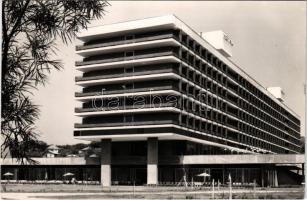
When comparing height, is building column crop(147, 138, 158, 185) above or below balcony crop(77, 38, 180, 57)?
below

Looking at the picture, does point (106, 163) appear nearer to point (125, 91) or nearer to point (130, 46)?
point (125, 91)

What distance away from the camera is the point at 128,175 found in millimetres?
80000

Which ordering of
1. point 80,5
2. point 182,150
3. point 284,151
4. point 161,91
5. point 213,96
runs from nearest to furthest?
point 80,5 < point 161,91 < point 182,150 < point 213,96 < point 284,151

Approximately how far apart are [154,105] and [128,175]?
569 inches

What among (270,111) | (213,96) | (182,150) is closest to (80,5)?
(182,150)

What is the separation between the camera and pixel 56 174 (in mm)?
87750

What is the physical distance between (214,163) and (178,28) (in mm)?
20021

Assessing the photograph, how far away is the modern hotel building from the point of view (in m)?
71.7

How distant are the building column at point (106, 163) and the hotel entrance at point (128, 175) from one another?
156cm

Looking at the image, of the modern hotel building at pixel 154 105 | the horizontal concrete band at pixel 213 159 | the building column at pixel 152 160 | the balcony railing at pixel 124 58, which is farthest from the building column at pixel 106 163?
the balcony railing at pixel 124 58

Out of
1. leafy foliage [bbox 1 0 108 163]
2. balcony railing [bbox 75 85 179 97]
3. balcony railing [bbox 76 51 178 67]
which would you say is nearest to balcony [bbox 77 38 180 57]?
balcony railing [bbox 76 51 178 67]

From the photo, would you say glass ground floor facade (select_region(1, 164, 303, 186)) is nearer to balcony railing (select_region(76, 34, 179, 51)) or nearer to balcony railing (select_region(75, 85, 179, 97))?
balcony railing (select_region(75, 85, 179, 97))

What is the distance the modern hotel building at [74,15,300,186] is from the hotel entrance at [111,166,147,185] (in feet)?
0.51

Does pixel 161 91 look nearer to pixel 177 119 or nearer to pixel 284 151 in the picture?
pixel 177 119
